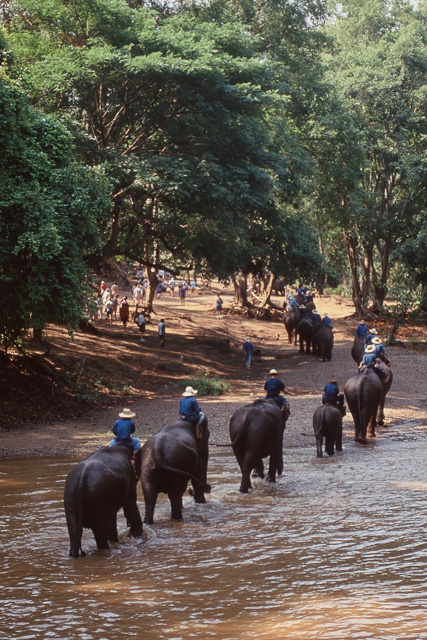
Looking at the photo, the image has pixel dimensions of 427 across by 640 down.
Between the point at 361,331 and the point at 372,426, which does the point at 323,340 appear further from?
the point at 372,426

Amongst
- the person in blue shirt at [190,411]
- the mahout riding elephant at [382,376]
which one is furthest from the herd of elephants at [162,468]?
the mahout riding elephant at [382,376]

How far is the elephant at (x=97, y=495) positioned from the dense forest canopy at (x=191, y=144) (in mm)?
7957

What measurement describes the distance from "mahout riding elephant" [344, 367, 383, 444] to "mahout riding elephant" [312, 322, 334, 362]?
1273 cm

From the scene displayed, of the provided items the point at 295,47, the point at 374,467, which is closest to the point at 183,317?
the point at 295,47

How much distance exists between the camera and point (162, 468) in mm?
9461

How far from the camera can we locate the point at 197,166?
76.5 feet

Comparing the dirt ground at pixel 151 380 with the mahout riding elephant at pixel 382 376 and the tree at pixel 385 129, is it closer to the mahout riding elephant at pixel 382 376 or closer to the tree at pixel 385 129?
the mahout riding elephant at pixel 382 376

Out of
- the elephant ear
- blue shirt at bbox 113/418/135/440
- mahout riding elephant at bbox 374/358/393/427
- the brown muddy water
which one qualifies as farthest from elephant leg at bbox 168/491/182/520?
mahout riding elephant at bbox 374/358/393/427

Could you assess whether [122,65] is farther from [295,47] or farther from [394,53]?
[394,53]

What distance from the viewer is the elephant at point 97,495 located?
8.06 m

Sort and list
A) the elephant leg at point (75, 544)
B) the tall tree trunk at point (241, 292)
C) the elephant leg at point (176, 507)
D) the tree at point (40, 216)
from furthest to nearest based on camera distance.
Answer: the tall tree trunk at point (241, 292) → the tree at point (40, 216) → the elephant leg at point (176, 507) → the elephant leg at point (75, 544)

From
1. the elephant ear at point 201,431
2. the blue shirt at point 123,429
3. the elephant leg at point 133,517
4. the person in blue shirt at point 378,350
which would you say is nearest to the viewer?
the elephant leg at point 133,517

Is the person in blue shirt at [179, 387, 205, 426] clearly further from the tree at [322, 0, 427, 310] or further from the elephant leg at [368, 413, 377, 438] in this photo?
A: the tree at [322, 0, 427, 310]

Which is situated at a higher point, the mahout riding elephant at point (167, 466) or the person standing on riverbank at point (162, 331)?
the person standing on riverbank at point (162, 331)
